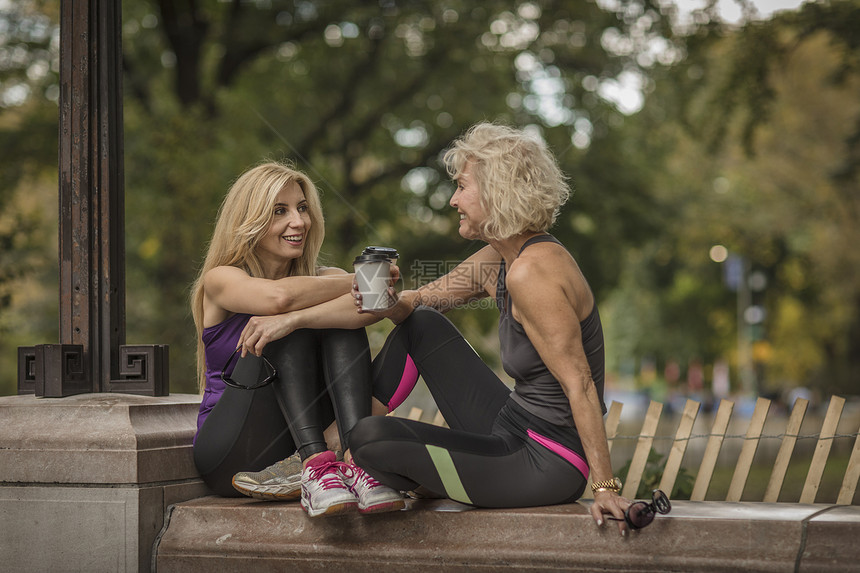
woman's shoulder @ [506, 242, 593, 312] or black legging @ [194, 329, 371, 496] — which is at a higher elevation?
woman's shoulder @ [506, 242, 593, 312]

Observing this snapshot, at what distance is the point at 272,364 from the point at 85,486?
0.93 metres

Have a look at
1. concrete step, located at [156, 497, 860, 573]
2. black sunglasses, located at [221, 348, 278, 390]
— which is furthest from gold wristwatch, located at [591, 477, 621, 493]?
black sunglasses, located at [221, 348, 278, 390]

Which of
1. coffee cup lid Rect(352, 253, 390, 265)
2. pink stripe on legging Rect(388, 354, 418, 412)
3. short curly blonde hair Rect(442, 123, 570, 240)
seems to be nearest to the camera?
coffee cup lid Rect(352, 253, 390, 265)

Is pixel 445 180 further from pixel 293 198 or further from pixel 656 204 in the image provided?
pixel 293 198

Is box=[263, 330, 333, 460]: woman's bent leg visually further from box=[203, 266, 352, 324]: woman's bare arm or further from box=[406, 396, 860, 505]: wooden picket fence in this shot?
Result: box=[406, 396, 860, 505]: wooden picket fence

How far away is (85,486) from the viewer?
3.73 meters

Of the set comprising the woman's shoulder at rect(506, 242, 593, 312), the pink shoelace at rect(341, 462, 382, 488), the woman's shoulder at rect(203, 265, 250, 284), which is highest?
the woman's shoulder at rect(506, 242, 593, 312)

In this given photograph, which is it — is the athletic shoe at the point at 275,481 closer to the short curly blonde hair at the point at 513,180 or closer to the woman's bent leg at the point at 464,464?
the woman's bent leg at the point at 464,464

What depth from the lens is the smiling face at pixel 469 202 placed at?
3574 mm

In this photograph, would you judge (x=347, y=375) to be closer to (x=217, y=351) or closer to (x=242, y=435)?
(x=242, y=435)

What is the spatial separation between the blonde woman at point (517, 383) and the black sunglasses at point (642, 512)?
0.10 feet

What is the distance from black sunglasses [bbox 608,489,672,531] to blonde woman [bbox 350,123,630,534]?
3 centimetres

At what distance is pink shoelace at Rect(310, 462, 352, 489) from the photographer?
3334mm

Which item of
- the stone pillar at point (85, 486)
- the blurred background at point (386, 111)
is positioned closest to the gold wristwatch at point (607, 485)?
the stone pillar at point (85, 486)
